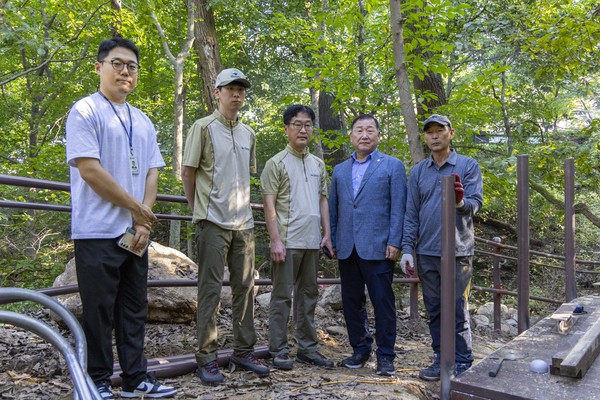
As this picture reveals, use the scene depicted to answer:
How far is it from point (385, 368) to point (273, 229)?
1.30 m

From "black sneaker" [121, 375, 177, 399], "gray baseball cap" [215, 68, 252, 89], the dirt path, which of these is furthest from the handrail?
"gray baseball cap" [215, 68, 252, 89]

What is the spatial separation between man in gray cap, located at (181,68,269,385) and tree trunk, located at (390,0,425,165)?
2160 millimetres

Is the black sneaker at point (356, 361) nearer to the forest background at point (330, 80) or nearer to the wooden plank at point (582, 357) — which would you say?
the wooden plank at point (582, 357)

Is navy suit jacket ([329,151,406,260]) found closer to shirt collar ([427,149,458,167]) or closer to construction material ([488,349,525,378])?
shirt collar ([427,149,458,167])

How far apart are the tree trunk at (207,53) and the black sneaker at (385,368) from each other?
5.19 meters

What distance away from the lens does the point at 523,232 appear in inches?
147

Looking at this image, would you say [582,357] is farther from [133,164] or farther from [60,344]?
[133,164]

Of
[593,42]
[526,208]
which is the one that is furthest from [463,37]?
[526,208]

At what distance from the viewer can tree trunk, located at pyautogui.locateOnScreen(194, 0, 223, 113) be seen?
8.16 metres

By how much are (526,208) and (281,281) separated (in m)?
1.81

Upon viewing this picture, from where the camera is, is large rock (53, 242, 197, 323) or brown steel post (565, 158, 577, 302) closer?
brown steel post (565, 158, 577, 302)

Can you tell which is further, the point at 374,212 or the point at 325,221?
the point at 325,221

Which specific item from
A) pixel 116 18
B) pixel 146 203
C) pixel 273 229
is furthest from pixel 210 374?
pixel 116 18

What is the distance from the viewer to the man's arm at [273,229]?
395cm
